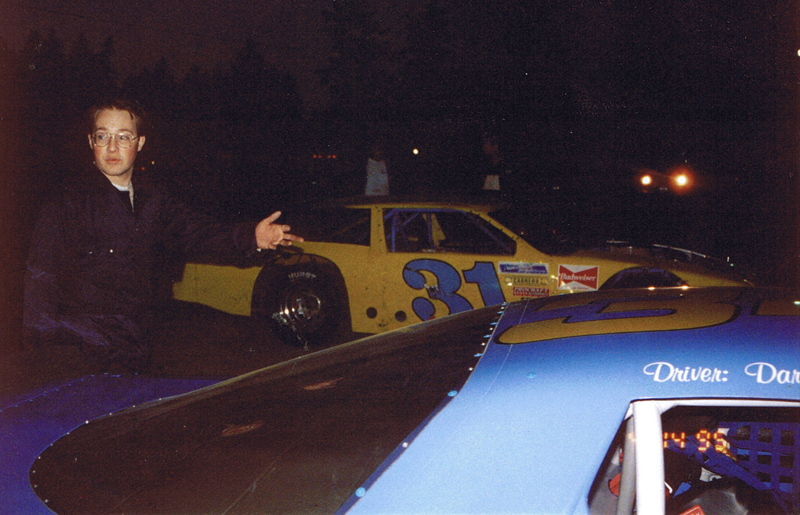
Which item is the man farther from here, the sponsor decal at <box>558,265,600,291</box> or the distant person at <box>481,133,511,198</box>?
the distant person at <box>481,133,511,198</box>

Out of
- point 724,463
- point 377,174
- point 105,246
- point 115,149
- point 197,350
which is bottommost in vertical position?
point 197,350

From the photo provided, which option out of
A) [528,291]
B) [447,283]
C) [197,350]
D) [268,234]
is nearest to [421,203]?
[447,283]

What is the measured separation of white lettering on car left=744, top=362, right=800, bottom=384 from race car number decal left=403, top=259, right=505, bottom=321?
3.73 metres

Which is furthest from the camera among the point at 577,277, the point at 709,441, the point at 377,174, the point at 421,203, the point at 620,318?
the point at 377,174

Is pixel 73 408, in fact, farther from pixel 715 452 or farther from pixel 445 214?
pixel 445 214

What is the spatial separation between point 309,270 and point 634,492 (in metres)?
4.42

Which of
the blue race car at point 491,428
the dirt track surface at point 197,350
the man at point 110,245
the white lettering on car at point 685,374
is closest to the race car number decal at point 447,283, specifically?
the dirt track surface at point 197,350

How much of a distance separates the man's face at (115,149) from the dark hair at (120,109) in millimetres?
15

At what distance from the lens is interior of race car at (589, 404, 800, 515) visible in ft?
4.92

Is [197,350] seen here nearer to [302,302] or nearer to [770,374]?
[302,302]

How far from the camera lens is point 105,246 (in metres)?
2.49

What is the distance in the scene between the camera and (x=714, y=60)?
381 inches

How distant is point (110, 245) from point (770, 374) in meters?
2.49

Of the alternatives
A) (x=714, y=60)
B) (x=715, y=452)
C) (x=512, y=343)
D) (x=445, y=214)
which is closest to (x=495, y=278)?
(x=445, y=214)
